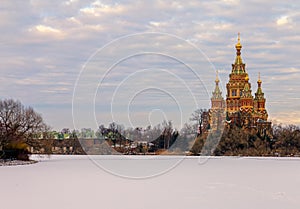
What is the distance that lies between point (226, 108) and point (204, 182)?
198 ft

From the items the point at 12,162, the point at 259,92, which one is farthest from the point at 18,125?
the point at 259,92

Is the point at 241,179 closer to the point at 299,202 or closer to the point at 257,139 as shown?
the point at 299,202

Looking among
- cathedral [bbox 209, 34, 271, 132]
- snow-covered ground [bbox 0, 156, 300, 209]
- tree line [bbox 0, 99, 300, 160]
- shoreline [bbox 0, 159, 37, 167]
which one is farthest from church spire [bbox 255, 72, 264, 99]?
snow-covered ground [bbox 0, 156, 300, 209]

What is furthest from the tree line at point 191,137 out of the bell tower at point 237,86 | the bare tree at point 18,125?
the bell tower at point 237,86

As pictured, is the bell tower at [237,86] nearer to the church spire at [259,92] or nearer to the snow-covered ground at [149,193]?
the church spire at [259,92]

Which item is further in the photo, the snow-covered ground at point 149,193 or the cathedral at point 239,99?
the cathedral at point 239,99

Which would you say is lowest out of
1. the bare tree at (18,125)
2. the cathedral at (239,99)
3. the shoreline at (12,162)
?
the shoreline at (12,162)

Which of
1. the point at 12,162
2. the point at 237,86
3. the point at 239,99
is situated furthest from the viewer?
the point at 237,86

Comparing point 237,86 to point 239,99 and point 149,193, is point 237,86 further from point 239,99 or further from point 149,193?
point 149,193

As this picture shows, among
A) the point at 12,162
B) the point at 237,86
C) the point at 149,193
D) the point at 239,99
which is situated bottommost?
the point at 149,193

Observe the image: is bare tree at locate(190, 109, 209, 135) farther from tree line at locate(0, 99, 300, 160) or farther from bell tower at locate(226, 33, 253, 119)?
bell tower at locate(226, 33, 253, 119)

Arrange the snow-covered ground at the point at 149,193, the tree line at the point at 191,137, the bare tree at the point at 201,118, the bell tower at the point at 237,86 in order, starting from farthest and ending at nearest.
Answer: the bell tower at the point at 237,86 → the bare tree at the point at 201,118 → the tree line at the point at 191,137 → the snow-covered ground at the point at 149,193

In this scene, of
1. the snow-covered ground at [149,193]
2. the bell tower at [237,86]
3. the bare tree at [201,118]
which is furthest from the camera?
the bell tower at [237,86]

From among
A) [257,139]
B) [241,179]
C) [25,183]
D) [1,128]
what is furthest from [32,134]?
[257,139]
